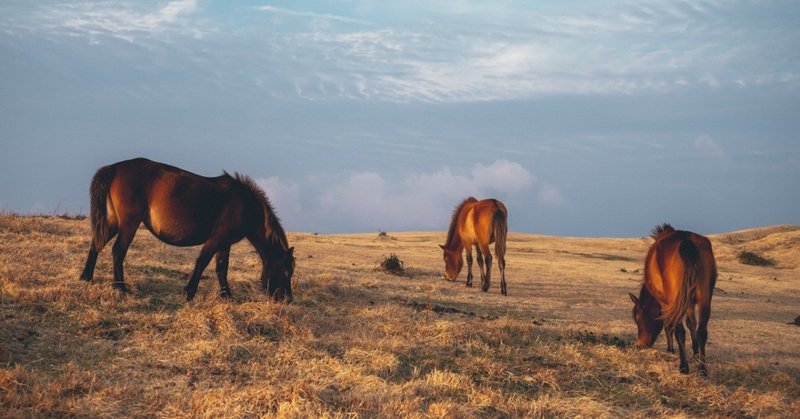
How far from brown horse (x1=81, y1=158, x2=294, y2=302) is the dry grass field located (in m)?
0.66

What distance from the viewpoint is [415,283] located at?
16922 mm

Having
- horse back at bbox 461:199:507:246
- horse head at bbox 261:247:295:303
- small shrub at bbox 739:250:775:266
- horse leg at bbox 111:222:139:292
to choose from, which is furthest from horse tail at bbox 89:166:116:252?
small shrub at bbox 739:250:775:266

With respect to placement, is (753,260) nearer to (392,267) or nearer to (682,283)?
(392,267)

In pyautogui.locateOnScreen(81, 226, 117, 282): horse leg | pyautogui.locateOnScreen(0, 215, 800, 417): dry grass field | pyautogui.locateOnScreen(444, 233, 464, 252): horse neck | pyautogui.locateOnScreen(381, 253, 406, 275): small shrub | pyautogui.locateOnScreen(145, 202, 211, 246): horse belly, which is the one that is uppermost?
pyautogui.locateOnScreen(145, 202, 211, 246): horse belly

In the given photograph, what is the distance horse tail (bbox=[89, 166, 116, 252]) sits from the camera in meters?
10.7

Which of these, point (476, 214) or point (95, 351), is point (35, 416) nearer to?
point (95, 351)

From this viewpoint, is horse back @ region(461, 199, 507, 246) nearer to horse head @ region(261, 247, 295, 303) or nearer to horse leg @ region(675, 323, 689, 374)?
horse head @ region(261, 247, 295, 303)

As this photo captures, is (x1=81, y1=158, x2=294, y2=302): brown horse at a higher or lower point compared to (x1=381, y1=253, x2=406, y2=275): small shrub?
higher

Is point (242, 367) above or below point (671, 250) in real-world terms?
below

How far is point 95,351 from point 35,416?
83.7 inches

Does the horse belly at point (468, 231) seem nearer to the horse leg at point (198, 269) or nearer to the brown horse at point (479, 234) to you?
the brown horse at point (479, 234)

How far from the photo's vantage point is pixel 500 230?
17.8 meters

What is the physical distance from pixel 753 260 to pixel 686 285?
28.7 m

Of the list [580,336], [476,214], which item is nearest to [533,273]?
[476,214]
